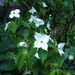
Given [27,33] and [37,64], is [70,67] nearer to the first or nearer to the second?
[37,64]

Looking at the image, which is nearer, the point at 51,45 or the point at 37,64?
the point at 51,45

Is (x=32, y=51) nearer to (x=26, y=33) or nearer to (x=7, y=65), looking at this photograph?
(x=26, y=33)

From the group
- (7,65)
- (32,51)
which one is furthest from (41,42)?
(7,65)

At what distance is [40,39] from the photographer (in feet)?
2.59

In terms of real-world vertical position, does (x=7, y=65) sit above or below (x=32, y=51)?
below

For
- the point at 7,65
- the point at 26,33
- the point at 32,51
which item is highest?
the point at 26,33

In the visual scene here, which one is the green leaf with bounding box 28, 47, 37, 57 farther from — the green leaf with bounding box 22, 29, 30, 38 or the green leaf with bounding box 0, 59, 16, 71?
the green leaf with bounding box 0, 59, 16, 71

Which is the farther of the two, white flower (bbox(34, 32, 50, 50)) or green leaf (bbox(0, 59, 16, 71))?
green leaf (bbox(0, 59, 16, 71))

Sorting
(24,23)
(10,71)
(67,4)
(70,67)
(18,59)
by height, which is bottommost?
(70,67)

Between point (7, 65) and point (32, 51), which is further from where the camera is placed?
point (7, 65)

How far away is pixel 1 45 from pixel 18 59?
0.39 meters

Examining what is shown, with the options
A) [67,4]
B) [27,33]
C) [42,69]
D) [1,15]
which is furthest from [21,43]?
[1,15]

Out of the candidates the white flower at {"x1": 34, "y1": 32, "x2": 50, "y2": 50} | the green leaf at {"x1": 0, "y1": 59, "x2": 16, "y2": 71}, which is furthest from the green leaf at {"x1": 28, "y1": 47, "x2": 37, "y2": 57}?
the green leaf at {"x1": 0, "y1": 59, "x2": 16, "y2": 71}

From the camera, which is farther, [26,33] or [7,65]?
[7,65]
